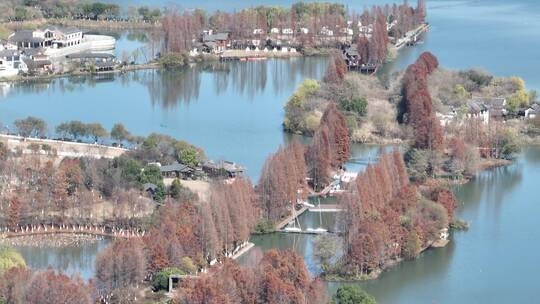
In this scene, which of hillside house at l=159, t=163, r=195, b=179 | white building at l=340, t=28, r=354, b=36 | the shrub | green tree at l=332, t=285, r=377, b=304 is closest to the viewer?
green tree at l=332, t=285, r=377, b=304

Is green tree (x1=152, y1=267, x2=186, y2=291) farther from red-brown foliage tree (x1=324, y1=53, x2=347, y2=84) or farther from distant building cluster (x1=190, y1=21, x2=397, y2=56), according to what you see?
distant building cluster (x1=190, y1=21, x2=397, y2=56)

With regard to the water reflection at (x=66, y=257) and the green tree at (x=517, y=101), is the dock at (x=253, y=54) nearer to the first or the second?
the green tree at (x=517, y=101)

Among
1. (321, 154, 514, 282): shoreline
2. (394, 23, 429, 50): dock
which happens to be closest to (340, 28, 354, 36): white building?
(394, 23, 429, 50): dock

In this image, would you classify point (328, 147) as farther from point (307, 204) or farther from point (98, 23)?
point (98, 23)

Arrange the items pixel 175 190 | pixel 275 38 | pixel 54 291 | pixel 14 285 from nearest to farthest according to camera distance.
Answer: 1. pixel 54 291
2. pixel 14 285
3. pixel 175 190
4. pixel 275 38

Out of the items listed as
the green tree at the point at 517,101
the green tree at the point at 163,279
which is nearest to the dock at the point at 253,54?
the green tree at the point at 517,101

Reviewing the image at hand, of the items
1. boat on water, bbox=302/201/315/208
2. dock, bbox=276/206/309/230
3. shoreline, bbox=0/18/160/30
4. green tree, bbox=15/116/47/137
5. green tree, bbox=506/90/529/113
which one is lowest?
dock, bbox=276/206/309/230

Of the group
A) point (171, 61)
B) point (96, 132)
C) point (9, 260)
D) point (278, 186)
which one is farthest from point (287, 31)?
point (9, 260)
